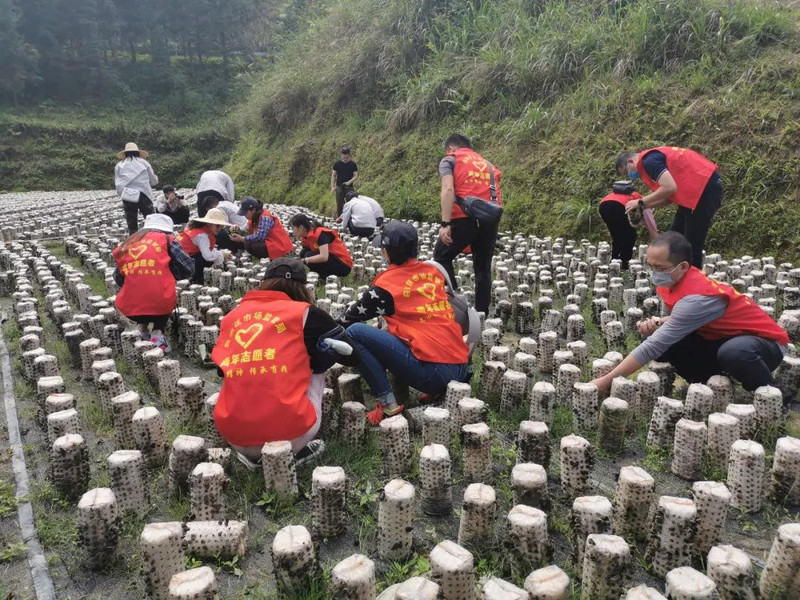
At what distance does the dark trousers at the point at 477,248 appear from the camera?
5215mm

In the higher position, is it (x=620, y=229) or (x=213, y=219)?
(x=213, y=219)

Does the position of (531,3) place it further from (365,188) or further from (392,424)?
(392,424)

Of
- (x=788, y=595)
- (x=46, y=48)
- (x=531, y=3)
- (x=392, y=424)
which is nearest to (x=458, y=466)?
(x=392, y=424)

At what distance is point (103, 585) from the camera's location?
2455 mm

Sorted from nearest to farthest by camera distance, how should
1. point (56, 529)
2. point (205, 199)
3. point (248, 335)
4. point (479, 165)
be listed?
point (56, 529), point (248, 335), point (479, 165), point (205, 199)

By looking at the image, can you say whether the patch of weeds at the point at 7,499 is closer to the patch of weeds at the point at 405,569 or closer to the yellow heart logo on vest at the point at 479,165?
the patch of weeds at the point at 405,569

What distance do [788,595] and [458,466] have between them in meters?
1.59

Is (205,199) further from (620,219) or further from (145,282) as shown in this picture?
(620,219)

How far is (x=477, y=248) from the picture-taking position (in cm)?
536

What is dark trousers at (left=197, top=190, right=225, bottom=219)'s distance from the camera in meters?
8.63

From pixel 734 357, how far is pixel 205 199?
7310 millimetres

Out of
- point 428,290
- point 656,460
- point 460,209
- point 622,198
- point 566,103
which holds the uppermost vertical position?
point 566,103

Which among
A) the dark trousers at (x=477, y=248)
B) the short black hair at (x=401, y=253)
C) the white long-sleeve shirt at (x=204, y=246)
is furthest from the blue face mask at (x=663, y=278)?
the white long-sleeve shirt at (x=204, y=246)

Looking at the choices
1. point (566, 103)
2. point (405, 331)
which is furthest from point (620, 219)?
point (566, 103)
